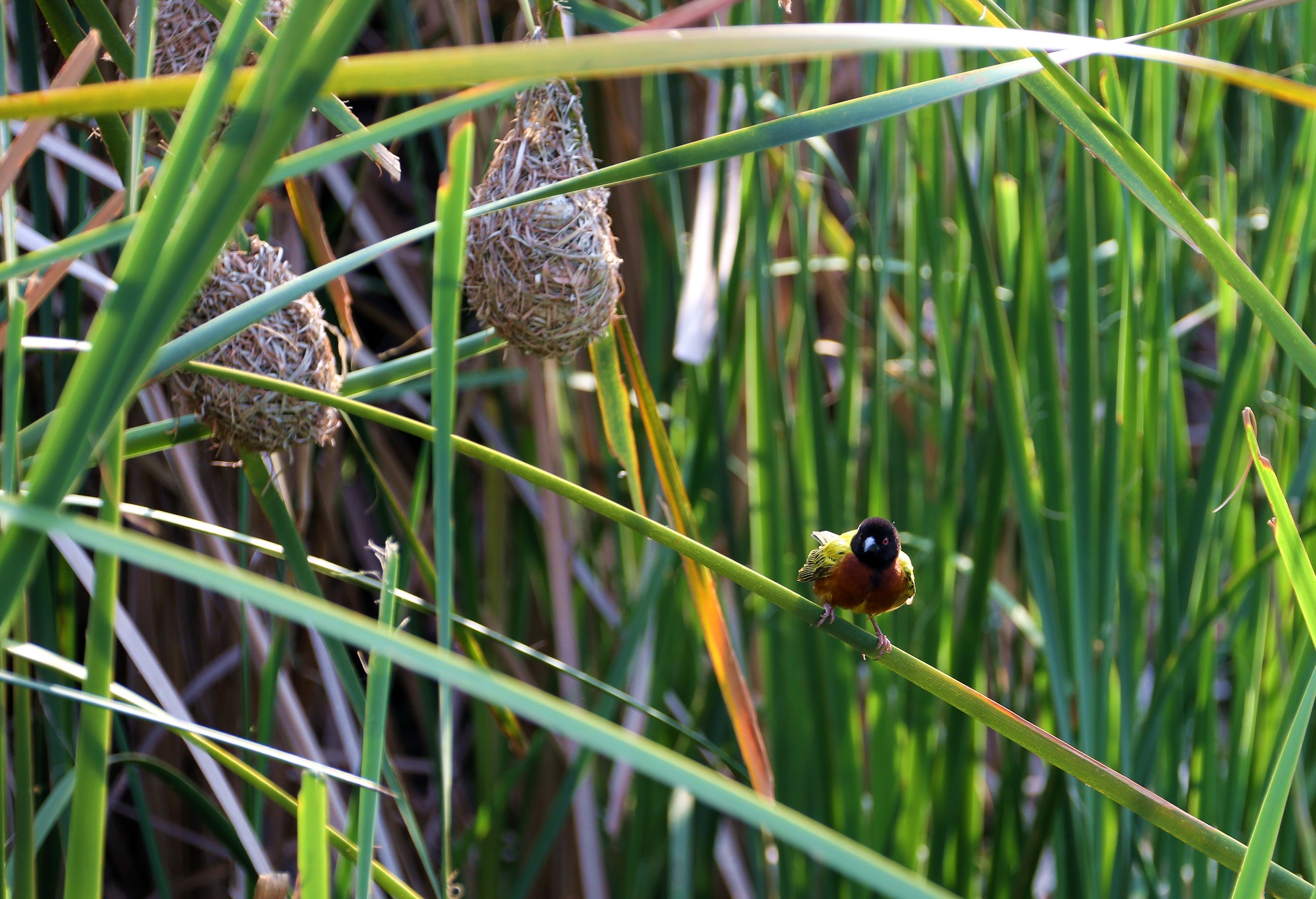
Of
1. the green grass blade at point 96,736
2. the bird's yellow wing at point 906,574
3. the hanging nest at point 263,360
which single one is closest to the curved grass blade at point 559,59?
A: the green grass blade at point 96,736

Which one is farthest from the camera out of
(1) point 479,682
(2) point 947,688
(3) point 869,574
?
(3) point 869,574

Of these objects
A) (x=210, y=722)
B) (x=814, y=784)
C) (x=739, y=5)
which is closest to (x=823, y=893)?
(x=814, y=784)

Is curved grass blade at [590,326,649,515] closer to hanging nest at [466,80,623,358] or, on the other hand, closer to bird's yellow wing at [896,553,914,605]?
hanging nest at [466,80,623,358]

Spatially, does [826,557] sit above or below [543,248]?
below

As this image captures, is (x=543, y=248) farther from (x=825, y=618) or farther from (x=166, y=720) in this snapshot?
(x=166, y=720)

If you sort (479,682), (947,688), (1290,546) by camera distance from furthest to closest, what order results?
(947,688)
(1290,546)
(479,682)

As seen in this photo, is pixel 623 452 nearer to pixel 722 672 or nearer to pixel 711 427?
pixel 722 672

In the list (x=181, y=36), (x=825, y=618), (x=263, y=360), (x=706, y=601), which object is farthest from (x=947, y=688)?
(x=181, y=36)
